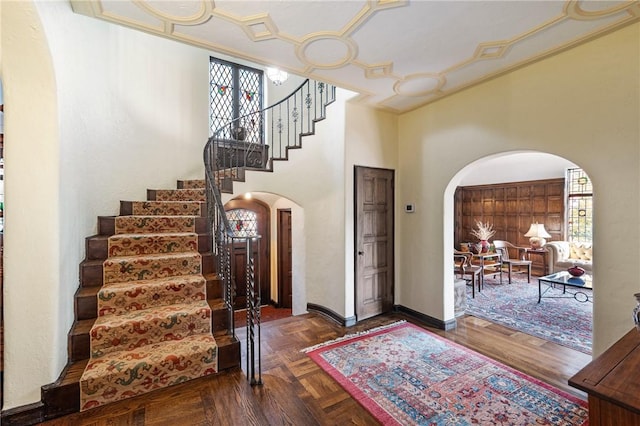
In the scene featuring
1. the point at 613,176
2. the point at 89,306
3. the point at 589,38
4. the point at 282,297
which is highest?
the point at 589,38

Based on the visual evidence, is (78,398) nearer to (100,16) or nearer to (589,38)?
(100,16)

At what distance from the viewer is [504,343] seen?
3.13 meters

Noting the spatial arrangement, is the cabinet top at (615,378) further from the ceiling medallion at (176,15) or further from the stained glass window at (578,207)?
the stained glass window at (578,207)

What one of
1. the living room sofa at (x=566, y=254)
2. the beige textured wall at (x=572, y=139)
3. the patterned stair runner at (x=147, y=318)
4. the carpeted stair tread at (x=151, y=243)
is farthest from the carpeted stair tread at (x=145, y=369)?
the living room sofa at (x=566, y=254)

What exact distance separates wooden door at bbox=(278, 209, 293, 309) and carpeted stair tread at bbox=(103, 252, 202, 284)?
3413 millimetres

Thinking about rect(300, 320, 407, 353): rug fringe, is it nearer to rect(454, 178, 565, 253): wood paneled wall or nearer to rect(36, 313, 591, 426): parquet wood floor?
rect(36, 313, 591, 426): parquet wood floor

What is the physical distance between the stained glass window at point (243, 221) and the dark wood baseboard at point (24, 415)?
15.0 feet

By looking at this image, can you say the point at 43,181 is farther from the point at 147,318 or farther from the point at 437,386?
the point at 437,386

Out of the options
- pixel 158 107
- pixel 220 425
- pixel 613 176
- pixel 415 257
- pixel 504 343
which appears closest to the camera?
pixel 220 425

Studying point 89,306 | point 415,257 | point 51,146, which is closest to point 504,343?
point 415,257

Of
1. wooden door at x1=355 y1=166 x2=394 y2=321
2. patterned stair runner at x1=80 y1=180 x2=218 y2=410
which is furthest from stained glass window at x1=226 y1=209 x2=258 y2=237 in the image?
wooden door at x1=355 y1=166 x2=394 y2=321

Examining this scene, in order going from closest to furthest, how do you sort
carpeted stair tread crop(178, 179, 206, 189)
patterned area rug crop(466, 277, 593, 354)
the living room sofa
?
patterned area rug crop(466, 277, 593, 354)
carpeted stair tread crop(178, 179, 206, 189)
the living room sofa

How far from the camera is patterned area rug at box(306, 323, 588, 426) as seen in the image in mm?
2021

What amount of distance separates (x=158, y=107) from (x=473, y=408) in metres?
5.22
